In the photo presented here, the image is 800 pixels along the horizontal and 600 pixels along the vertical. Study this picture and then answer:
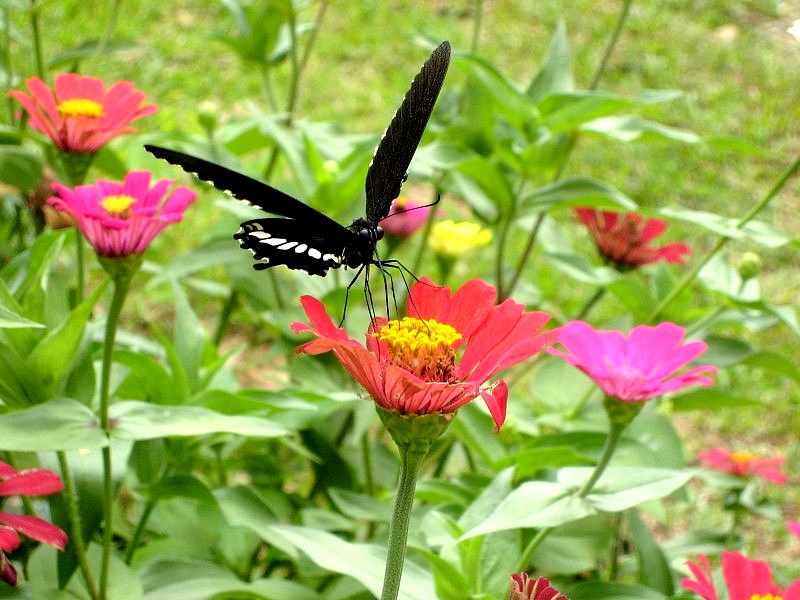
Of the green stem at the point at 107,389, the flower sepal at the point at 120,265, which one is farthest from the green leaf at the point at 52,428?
the flower sepal at the point at 120,265

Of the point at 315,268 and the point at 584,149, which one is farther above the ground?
the point at 584,149

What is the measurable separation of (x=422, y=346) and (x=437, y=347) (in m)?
0.01

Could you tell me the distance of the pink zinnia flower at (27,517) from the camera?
0.81 meters

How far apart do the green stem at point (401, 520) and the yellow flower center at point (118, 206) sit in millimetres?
362

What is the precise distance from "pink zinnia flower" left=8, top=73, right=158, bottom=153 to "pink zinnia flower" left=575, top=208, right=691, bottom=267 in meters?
0.71

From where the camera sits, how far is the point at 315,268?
88 cm

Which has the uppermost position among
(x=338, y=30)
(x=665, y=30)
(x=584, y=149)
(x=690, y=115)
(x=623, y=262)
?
(x=665, y=30)

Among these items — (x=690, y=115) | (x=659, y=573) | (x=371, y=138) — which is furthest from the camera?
(x=690, y=115)

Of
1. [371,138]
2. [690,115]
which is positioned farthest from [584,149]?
[371,138]

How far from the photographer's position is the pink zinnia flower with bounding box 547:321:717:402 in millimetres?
861

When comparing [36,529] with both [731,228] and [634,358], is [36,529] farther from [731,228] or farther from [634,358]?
[731,228]

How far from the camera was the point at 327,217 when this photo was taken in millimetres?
829

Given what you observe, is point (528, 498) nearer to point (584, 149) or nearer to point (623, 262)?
point (623, 262)

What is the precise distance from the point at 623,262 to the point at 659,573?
1.78ft
